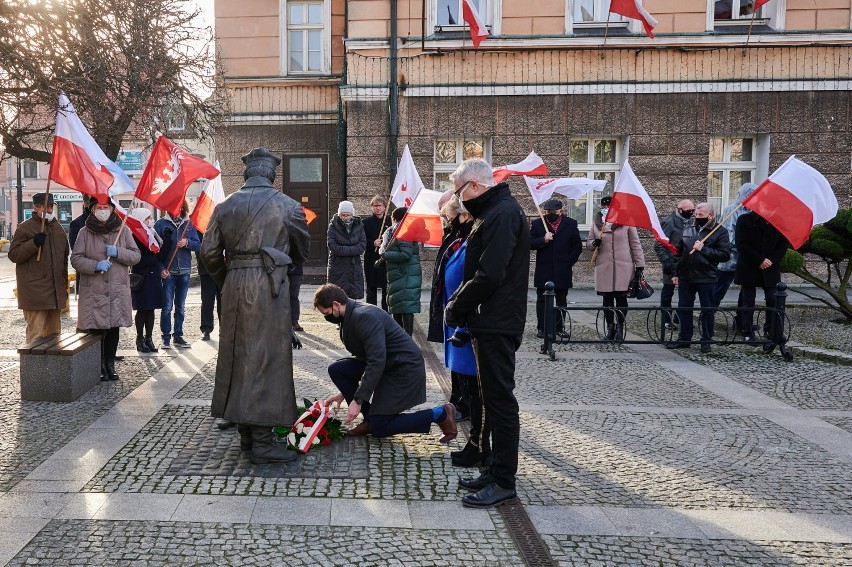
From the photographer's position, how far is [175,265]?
32.0 ft

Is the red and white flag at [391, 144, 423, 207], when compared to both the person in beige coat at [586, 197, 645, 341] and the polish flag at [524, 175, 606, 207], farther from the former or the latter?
the person in beige coat at [586, 197, 645, 341]

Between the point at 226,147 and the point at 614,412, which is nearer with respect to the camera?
the point at 614,412

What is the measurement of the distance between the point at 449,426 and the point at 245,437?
143 cm

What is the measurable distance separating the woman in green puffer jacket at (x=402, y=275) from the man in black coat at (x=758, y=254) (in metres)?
4.18

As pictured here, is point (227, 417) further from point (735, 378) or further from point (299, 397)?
point (735, 378)

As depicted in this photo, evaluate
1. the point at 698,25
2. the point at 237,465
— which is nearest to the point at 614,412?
the point at 237,465

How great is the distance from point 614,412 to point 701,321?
371 cm

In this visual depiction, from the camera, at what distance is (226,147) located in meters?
19.3

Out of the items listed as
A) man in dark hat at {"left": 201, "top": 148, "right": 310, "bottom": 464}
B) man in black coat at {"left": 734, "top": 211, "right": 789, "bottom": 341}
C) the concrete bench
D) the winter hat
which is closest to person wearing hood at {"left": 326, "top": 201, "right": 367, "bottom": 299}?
the winter hat

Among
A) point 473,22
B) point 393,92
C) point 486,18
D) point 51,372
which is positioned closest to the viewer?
point 51,372

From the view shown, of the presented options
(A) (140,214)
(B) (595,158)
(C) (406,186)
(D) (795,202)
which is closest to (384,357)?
(A) (140,214)

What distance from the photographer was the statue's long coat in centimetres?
496

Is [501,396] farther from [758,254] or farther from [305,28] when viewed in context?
[305,28]

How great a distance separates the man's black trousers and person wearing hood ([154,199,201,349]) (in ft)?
19.4
